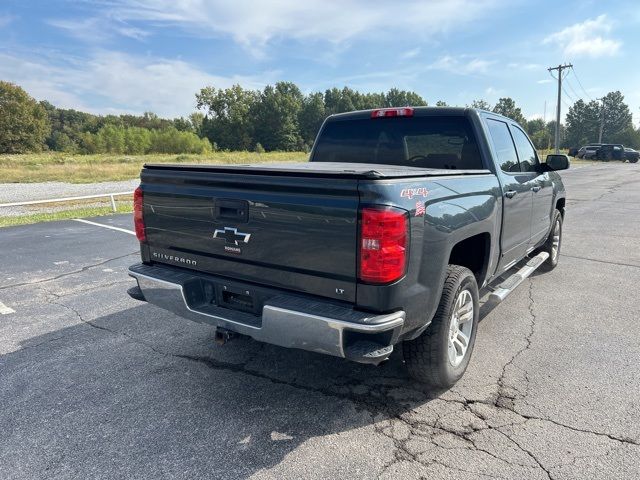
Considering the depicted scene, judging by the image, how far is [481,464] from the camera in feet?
7.63

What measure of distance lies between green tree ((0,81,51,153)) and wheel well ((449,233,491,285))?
96860 mm

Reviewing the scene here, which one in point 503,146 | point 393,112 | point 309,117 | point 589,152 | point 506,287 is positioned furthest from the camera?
point 309,117

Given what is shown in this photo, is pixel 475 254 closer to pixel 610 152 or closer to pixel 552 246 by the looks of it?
pixel 552 246

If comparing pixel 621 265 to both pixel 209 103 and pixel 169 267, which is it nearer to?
pixel 169 267

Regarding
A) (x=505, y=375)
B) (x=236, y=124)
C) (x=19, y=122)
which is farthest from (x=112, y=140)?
(x=505, y=375)

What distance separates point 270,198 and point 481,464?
1.86 meters

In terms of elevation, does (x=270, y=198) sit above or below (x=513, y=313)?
above

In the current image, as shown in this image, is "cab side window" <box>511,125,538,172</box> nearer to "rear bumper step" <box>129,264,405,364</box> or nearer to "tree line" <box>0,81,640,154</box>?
"rear bumper step" <box>129,264,405,364</box>

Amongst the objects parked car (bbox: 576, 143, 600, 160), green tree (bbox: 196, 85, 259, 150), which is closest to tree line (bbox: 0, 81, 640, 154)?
green tree (bbox: 196, 85, 259, 150)

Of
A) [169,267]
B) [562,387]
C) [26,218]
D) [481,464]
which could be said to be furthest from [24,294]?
[26,218]

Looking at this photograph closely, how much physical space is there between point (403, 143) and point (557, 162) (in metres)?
2.09

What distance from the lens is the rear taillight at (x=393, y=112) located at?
13.0 feet

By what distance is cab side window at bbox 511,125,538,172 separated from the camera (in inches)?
181

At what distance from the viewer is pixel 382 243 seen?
7.36 ft
